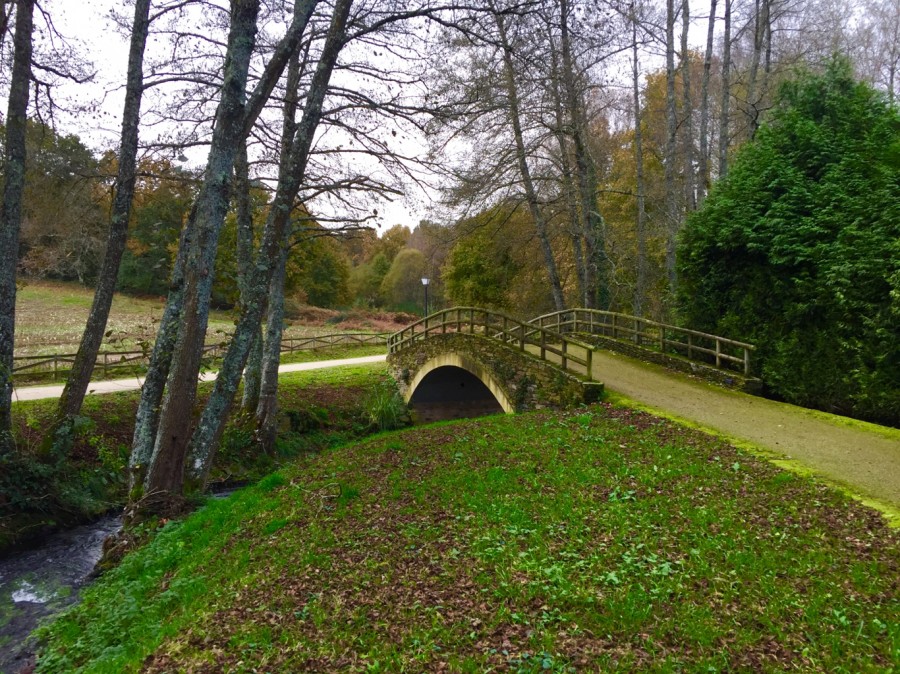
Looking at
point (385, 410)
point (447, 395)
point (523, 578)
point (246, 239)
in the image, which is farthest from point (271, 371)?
point (523, 578)

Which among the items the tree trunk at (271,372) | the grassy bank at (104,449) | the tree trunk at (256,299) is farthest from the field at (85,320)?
the tree trunk at (256,299)

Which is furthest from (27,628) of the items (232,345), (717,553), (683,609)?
(717,553)

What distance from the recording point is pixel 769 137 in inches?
467

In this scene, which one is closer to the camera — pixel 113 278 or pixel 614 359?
pixel 113 278

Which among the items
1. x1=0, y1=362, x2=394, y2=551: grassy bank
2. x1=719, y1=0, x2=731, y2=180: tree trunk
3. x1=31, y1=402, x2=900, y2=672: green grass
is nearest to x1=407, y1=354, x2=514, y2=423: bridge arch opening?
x1=0, y1=362, x2=394, y2=551: grassy bank

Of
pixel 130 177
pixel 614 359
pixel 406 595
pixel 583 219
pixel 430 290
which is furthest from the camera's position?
pixel 430 290

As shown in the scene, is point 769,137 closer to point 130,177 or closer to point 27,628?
point 130,177

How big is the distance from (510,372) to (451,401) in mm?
6306

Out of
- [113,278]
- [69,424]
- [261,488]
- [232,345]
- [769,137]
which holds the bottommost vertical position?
[261,488]

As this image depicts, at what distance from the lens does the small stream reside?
606 cm

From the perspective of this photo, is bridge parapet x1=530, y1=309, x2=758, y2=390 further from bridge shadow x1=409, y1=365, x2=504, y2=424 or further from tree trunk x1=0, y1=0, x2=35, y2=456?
tree trunk x1=0, y1=0, x2=35, y2=456

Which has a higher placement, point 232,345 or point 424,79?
point 424,79

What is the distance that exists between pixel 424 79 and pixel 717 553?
9082mm

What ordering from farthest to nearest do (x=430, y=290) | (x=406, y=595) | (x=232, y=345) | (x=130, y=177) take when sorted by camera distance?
(x=430, y=290)
(x=130, y=177)
(x=232, y=345)
(x=406, y=595)
